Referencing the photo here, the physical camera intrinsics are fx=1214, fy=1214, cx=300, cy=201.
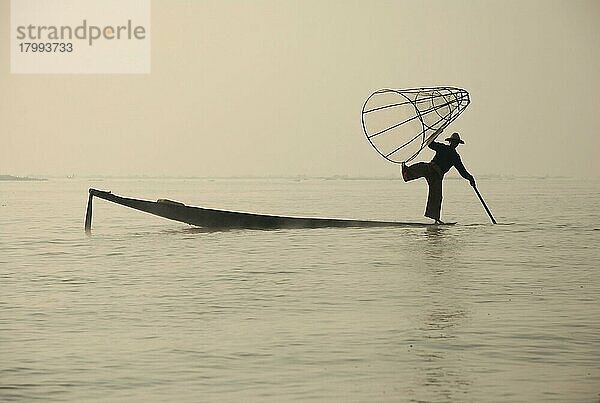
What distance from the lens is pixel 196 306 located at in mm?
4984

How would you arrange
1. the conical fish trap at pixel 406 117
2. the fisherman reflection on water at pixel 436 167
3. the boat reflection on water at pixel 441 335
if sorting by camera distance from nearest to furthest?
1. the boat reflection on water at pixel 441 335
2. the conical fish trap at pixel 406 117
3. the fisherman reflection on water at pixel 436 167

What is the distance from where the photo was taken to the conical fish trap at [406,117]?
26.7ft

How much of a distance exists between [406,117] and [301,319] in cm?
385

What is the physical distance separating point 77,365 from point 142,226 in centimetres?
785

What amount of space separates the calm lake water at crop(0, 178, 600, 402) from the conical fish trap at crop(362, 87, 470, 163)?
2.26 feet

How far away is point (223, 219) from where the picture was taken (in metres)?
9.38

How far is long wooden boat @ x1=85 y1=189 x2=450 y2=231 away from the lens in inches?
338

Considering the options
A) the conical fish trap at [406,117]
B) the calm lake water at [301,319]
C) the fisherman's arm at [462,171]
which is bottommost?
the calm lake water at [301,319]

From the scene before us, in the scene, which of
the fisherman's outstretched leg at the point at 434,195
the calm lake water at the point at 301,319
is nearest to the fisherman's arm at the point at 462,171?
the fisherman's outstretched leg at the point at 434,195

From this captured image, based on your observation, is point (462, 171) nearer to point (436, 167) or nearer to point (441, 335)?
point (436, 167)

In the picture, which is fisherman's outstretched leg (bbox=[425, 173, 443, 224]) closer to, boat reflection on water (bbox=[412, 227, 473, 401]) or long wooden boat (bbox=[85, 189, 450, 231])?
long wooden boat (bbox=[85, 189, 450, 231])

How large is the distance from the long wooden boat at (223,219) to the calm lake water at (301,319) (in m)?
0.18

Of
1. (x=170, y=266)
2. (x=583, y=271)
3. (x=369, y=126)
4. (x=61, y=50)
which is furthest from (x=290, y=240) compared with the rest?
(x=61, y=50)

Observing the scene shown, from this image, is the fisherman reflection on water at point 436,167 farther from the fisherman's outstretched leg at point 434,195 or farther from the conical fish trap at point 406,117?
the conical fish trap at point 406,117
